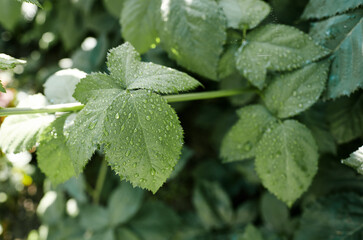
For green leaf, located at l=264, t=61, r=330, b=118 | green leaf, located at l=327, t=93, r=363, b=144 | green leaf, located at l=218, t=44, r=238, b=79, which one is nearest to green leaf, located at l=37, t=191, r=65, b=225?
green leaf, located at l=218, t=44, r=238, b=79

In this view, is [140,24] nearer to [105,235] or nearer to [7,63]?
[7,63]

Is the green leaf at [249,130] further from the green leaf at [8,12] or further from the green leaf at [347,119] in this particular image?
the green leaf at [8,12]

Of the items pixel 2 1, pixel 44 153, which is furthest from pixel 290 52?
pixel 2 1

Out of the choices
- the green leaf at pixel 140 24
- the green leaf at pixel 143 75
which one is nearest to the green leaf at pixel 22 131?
the green leaf at pixel 143 75

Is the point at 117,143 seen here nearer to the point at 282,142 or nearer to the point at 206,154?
the point at 282,142

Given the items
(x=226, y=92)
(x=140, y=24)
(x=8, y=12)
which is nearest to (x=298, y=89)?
(x=226, y=92)

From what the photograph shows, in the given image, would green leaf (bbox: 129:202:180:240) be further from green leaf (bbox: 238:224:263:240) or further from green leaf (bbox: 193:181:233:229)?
green leaf (bbox: 238:224:263:240)
